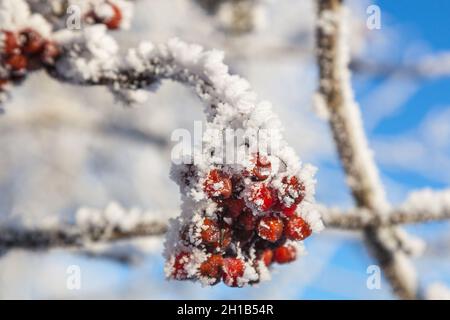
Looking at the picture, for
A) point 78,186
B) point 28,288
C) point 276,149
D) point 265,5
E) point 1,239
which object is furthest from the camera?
point 78,186

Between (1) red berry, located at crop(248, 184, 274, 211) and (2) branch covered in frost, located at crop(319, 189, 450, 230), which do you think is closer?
(1) red berry, located at crop(248, 184, 274, 211)

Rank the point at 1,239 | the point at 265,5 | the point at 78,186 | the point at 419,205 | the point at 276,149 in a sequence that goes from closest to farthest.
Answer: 1. the point at 276,149
2. the point at 1,239
3. the point at 419,205
4. the point at 265,5
5. the point at 78,186

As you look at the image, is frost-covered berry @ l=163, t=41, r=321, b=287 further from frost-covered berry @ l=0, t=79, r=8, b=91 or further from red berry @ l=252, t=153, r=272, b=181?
frost-covered berry @ l=0, t=79, r=8, b=91

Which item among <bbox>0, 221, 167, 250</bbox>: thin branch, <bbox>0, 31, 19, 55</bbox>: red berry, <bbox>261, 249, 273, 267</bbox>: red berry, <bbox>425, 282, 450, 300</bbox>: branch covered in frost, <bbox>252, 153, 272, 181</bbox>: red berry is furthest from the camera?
<bbox>425, 282, 450, 300</bbox>: branch covered in frost

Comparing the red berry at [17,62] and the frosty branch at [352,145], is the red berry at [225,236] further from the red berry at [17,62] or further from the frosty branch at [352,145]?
the frosty branch at [352,145]

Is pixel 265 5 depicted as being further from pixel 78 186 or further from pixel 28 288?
pixel 28 288

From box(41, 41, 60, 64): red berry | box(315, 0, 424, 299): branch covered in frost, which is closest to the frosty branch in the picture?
box(315, 0, 424, 299): branch covered in frost
